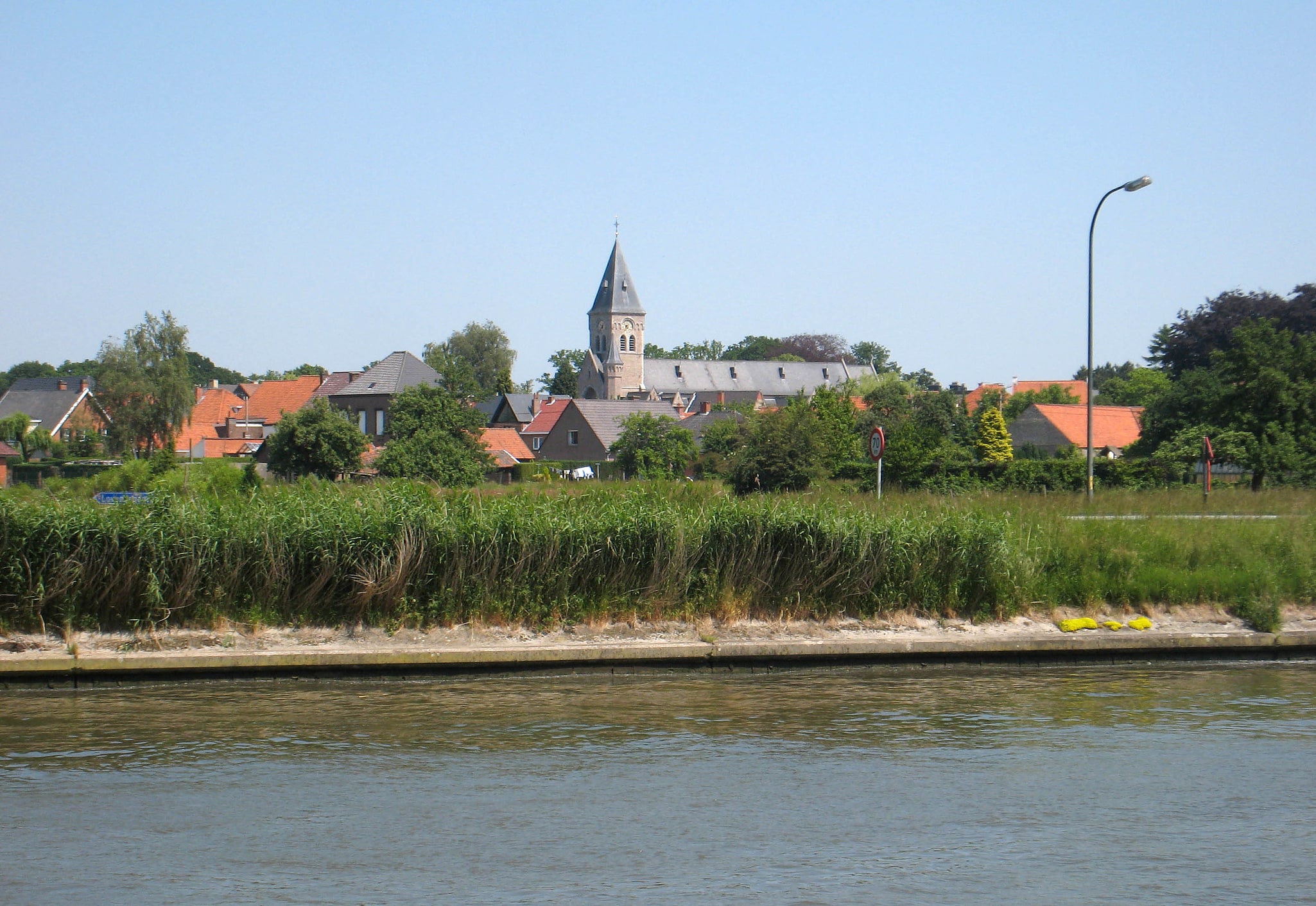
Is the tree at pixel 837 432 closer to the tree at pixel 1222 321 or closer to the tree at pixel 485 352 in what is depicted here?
the tree at pixel 1222 321

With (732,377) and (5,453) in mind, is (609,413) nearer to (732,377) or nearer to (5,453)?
(5,453)

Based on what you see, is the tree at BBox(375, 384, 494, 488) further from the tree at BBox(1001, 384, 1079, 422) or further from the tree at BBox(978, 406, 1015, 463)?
the tree at BBox(1001, 384, 1079, 422)

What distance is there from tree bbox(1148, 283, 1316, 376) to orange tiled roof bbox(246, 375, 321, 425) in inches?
3203

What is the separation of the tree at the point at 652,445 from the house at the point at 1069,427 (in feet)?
80.3

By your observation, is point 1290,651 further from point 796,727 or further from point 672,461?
point 672,461

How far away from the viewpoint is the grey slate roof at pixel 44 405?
92750mm

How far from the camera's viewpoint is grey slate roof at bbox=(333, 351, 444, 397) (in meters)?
95.3

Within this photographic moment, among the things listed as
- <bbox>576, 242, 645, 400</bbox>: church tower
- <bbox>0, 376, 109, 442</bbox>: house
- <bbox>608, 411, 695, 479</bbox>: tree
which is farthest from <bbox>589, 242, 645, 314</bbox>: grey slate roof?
<bbox>608, 411, 695, 479</bbox>: tree

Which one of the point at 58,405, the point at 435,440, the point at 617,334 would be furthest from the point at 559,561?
the point at 617,334

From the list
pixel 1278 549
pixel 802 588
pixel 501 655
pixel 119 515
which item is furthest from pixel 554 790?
pixel 1278 549

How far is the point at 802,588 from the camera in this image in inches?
473

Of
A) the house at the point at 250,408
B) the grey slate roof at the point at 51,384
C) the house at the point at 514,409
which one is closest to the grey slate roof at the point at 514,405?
the house at the point at 514,409

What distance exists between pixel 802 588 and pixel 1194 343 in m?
54.5

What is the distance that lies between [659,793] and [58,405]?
102 m
